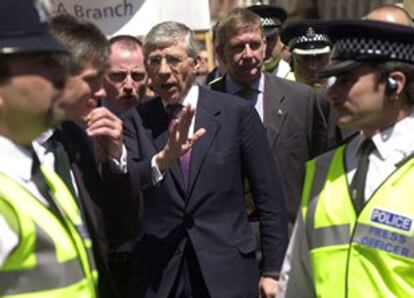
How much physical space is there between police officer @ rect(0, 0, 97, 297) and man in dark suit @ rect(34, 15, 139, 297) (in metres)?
0.33

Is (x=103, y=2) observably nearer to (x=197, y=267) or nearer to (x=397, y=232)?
(x=197, y=267)

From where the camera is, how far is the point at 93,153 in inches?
163

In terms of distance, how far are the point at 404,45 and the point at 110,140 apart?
3.50 ft

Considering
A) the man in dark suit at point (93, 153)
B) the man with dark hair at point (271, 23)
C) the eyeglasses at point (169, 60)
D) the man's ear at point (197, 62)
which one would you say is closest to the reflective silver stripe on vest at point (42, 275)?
the man in dark suit at point (93, 153)

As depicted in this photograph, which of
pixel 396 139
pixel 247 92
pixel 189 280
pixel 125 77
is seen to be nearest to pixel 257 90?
pixel 247 92

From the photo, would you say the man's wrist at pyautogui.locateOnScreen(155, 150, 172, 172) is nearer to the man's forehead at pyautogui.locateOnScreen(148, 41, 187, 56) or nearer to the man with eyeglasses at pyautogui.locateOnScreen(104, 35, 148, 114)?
the man's forehead at pyautogui.locateOnScreen(148, 41, 187, 56)

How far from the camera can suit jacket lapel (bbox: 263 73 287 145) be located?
6.41 m

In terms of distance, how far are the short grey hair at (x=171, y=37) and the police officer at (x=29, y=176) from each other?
230cm

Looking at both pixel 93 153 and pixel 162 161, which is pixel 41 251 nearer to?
pixel 93 153

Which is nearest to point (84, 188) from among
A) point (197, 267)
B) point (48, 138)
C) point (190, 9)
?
point (48, 138)

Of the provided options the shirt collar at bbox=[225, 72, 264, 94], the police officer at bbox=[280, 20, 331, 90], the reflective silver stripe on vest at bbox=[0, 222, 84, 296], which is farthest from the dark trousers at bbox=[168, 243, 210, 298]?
the police officer at bbox=[280, 20, 331, 90]

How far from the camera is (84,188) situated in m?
4.03

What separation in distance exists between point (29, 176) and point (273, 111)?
321 centimetres

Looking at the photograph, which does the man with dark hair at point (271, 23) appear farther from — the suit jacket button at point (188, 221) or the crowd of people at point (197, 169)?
the suit jacket button at point (188, 221)
